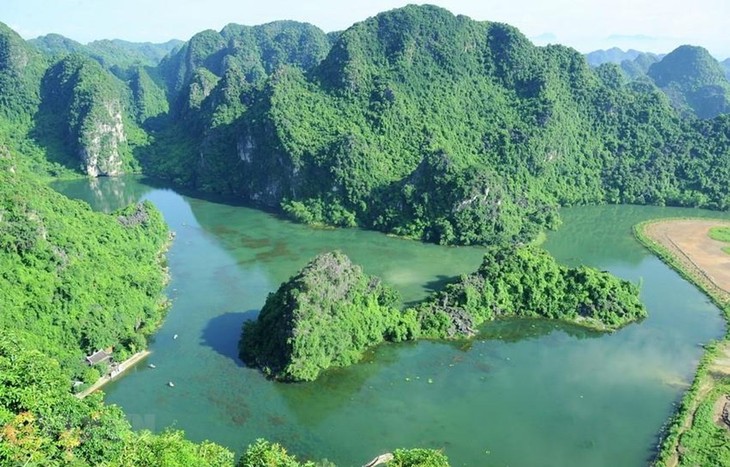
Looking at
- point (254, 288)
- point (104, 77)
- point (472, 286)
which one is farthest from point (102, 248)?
point (104, 77)

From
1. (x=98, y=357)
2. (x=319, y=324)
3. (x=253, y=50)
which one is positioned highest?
(x=253, y=50)

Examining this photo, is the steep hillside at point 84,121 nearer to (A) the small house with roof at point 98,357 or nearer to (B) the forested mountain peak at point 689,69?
(A) the small house with roof at point 98,357

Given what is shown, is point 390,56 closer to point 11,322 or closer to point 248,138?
point 248,138

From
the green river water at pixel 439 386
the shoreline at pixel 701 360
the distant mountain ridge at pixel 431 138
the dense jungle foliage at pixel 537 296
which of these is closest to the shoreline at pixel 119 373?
the green river water at pixel 439 386

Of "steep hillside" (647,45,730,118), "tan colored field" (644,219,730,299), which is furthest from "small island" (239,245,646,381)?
"steep hillside" (647,45,730,118)

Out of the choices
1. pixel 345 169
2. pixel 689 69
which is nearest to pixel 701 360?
pixel 345 169

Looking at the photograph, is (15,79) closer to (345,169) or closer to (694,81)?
(345,169)

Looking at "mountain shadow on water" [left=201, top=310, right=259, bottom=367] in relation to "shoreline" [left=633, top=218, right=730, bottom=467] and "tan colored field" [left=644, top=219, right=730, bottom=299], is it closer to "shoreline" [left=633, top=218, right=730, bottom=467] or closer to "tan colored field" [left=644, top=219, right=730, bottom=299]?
"shoreline" [left=633, top=218, right=730, bottom=467]
